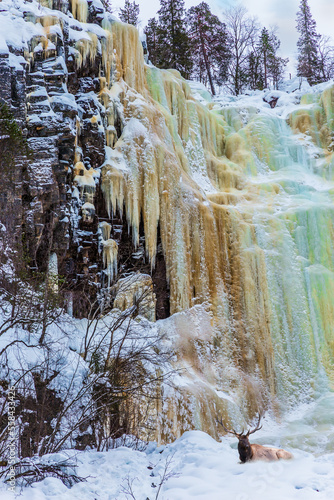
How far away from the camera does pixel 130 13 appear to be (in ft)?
100

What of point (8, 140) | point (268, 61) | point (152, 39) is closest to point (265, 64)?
point (268, 61)

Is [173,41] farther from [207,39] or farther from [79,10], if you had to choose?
[79,10]

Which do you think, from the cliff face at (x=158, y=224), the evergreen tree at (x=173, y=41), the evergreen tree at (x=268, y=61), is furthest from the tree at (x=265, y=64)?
the cliff face at (x=158, y=224)

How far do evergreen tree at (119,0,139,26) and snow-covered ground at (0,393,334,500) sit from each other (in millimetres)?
27700

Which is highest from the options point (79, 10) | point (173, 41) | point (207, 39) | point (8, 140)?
point (207, 39)

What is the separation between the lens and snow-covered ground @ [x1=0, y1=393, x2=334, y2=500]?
514cm

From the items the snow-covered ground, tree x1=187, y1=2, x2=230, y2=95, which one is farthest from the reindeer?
tree x1=187, y1=2, x2=230, y2=95

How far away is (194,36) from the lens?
2980 centimetres

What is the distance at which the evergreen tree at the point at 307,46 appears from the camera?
1214 inches

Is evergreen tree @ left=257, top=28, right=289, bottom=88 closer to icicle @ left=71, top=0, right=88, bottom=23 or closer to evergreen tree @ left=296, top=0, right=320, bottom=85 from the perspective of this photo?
evergreen tree @ left=296, top=0, right=320, bottom=85

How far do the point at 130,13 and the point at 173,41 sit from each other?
555 cm

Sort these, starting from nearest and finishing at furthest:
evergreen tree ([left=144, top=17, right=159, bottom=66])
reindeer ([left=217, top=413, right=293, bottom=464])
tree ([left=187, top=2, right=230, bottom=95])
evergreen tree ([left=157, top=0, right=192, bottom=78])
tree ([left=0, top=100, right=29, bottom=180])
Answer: reindeer ([left=217, top=413, right=293, bottom=464]), tree ([left=0, top=100, right=29, bottom=180]), evergreen tree ([left=157, top=0, right=192, bottom=78]), evergreen tree ([left=144, top=17, right=159, bottom=66]), tree ([left=187, top=2, right=230, bottom=95])

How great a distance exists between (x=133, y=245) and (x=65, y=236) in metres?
2.35

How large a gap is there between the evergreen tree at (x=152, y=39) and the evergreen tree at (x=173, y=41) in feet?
1.42
